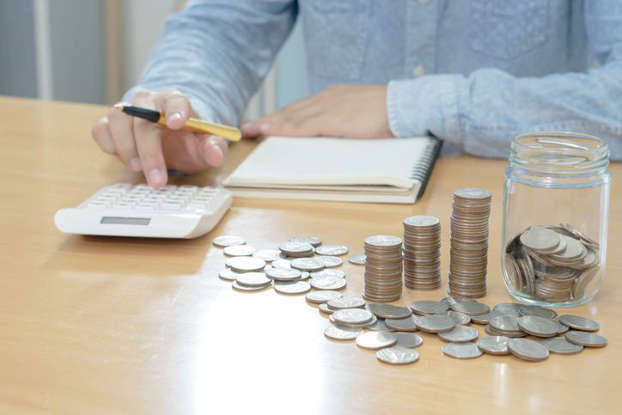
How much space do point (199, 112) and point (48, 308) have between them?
0.59 meters

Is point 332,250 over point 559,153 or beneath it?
beneath

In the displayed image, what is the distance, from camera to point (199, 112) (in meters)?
1.23

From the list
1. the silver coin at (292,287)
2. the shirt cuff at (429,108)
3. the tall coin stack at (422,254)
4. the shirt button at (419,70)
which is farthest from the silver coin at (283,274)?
the shirt button at (419,70)

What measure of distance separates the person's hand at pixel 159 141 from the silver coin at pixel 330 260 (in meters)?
0.30

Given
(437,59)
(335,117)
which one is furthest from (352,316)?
(437,59)

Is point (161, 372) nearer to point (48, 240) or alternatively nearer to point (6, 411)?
point (6, 411)

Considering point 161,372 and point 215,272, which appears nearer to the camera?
point 161,372

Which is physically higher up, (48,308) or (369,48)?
(369,48)

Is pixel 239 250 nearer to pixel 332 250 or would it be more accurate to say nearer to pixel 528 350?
pixel 332 250

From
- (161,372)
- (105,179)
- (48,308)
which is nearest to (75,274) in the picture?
(48,308)

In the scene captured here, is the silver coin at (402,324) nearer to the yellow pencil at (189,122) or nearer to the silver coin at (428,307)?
the silver coin at (428,307)

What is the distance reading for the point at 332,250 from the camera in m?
0.83

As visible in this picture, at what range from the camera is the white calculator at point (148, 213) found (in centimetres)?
86

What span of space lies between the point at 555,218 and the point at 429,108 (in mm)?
516
